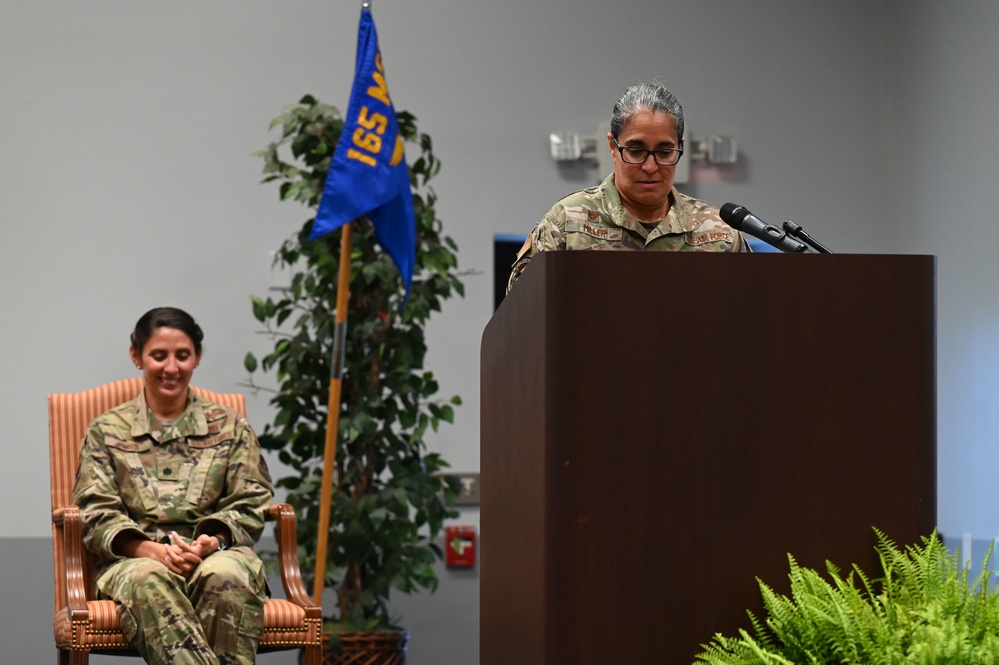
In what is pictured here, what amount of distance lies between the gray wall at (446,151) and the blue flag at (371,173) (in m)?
1.22

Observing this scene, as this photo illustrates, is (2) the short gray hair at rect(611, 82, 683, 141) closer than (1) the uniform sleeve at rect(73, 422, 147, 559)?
Yes

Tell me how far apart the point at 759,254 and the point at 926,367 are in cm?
23

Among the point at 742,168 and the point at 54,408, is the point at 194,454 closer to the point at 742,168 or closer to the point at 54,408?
the point at 54,408

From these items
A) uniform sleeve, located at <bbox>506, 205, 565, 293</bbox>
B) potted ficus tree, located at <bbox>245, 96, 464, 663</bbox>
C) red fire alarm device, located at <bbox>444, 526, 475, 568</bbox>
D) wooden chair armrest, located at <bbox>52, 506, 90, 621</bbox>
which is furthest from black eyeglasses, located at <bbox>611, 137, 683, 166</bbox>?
red fire alarm device, located at <bbox>444, 526, 475, 568</bbox>

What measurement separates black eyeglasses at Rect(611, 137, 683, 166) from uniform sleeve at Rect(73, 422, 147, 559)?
5.73 feet

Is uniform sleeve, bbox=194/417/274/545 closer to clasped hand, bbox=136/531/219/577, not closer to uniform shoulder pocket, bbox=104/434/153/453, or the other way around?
clasped hand, bbox=136/531/219/577

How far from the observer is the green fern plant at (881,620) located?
1188 mm

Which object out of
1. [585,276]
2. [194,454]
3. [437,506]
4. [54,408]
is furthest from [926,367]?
[437,506]

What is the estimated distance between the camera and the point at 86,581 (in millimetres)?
3164

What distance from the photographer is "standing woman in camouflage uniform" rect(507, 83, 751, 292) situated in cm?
190

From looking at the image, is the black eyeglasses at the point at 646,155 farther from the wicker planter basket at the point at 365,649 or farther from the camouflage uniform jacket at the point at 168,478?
the wicker planter basket at the point at 365,649

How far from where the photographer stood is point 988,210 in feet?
15.9

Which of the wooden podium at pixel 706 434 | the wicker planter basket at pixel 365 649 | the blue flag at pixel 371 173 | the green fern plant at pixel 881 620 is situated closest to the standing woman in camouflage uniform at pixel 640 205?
the wooden podium at pixel 706 434

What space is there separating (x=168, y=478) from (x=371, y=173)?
1.23 m
